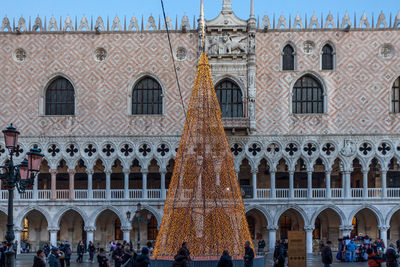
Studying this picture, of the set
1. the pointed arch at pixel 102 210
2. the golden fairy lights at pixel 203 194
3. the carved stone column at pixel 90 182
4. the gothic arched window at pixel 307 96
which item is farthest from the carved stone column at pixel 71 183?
the golden fairy lights at pixel 203 194

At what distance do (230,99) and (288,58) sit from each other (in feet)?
9.91

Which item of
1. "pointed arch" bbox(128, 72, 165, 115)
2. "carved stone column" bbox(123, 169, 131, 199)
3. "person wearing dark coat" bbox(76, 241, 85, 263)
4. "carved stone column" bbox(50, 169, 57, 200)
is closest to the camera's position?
"person wearing dark coat" bbox(76, 241, 85, 263)

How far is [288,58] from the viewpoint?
97.5ft

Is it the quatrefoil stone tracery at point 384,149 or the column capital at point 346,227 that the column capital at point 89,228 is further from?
the quatrefoil stone tracery at point 384,149

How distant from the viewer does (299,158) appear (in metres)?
29.4

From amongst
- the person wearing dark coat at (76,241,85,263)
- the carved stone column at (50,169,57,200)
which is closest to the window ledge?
the carved stone column at (50,169,57,200)

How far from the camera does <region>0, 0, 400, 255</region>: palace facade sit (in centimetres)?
2908

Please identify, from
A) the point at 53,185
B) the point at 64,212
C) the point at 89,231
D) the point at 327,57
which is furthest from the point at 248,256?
the point at 327,57

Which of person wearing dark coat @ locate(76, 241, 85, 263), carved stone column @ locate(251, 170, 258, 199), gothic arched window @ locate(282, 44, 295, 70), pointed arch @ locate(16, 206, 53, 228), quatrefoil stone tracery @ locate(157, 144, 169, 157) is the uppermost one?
gothic arched window @ locate(282, 44, 295, 70)

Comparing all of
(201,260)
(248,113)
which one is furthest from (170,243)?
(248,113)

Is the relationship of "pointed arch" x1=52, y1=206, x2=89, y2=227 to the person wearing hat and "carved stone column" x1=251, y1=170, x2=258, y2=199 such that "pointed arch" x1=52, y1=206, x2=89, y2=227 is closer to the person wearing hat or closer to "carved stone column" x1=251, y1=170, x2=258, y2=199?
"carved stone column" x1=251, y1=170, x2=258, y2=199

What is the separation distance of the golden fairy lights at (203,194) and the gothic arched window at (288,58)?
1409cm

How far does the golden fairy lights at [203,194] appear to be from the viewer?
14773 millimetres

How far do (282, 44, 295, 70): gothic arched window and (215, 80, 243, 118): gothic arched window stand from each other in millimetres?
2249
